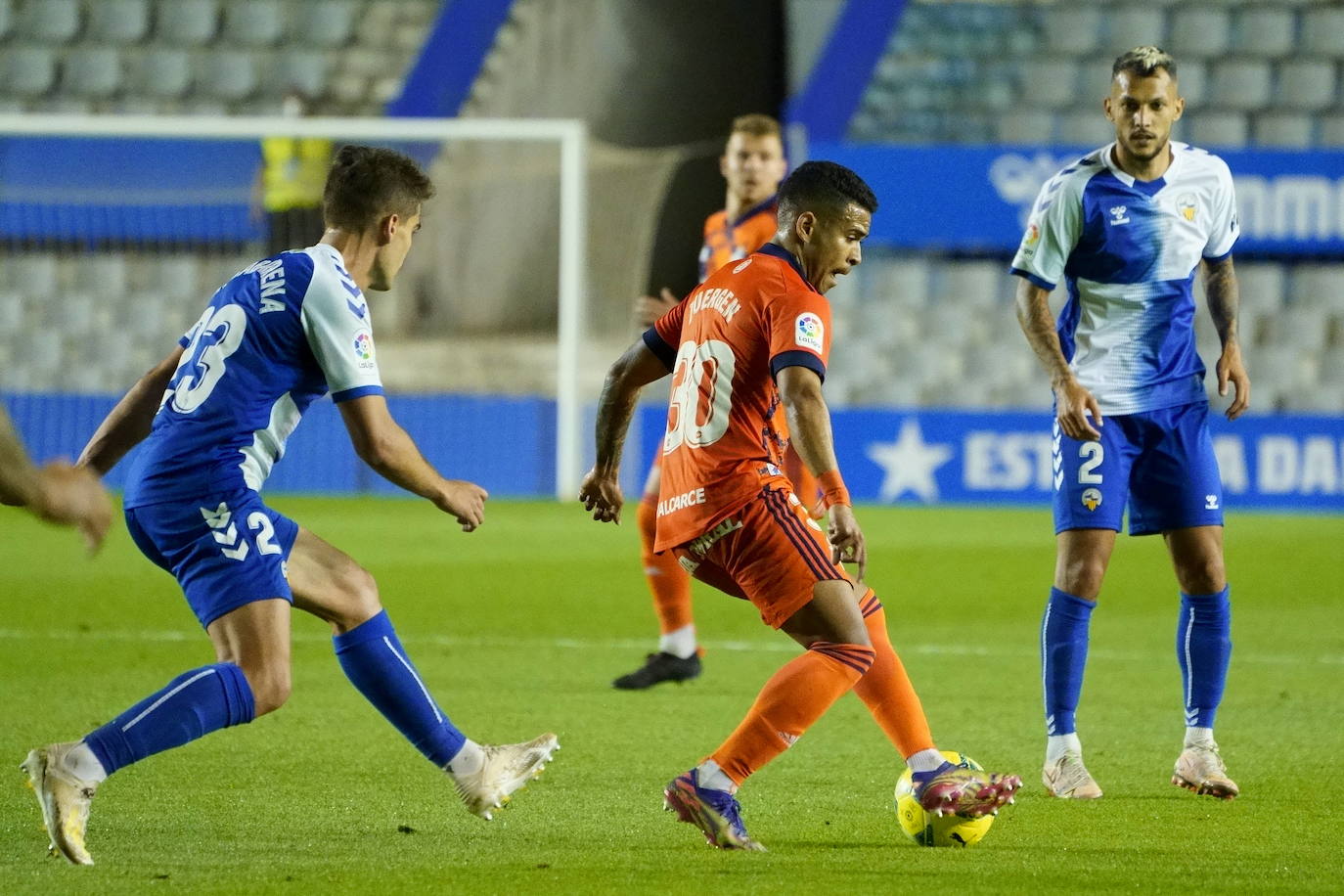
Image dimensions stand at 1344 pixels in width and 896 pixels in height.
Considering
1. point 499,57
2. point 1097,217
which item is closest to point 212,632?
point 1097,217

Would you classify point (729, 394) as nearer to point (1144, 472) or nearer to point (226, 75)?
point (1144, 472)

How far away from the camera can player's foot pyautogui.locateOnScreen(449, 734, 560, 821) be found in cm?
409

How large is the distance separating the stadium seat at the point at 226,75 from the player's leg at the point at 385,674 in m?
15.2

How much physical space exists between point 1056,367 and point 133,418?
2272 mm

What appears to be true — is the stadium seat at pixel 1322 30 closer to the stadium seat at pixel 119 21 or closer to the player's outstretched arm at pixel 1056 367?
the stadium seat at pixel 119 21

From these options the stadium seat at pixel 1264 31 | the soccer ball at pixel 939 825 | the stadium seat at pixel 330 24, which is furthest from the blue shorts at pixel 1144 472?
the stadium seat at pixel 330 24

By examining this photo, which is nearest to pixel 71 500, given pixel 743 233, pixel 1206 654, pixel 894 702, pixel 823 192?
pixel 823 192

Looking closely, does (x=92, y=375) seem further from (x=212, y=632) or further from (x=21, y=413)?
(x=212, y=632)

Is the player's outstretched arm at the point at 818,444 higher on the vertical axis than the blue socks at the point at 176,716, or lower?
higher

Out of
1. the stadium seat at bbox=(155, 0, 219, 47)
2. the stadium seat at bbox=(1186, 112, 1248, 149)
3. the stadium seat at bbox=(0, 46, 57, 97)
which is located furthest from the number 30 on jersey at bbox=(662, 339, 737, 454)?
the stadium seat at bbox=(0, 46, 57, 97)

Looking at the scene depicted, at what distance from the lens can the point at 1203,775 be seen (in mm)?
4715

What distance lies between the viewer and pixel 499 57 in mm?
17609

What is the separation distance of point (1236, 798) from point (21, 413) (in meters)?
11.5

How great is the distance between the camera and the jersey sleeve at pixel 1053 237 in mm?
4836
